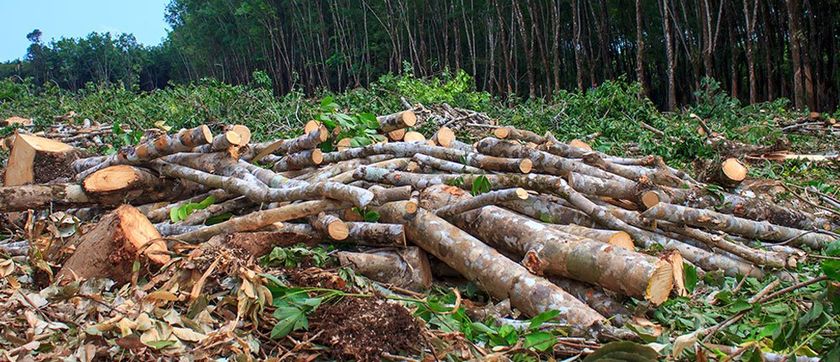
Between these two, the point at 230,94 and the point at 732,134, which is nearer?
the point at 732,134

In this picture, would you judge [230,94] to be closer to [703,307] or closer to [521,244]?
[521,244]

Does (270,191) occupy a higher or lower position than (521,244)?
higher

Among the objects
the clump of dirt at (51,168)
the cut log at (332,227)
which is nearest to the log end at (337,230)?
the cut log at (332,227)

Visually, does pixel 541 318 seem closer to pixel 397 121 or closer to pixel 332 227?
pixel 332 227

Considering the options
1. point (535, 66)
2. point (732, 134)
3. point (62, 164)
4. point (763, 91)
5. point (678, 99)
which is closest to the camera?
point (62, 164)

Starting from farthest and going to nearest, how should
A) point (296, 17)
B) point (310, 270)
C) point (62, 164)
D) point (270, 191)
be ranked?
point (296, 17), point (62, 164), point (270, 191), point (310, 270)

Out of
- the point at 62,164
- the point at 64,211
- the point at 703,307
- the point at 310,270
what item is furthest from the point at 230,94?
the point at 703,307

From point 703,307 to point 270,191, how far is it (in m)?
2.72

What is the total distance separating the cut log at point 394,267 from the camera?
Answer: 3.77m

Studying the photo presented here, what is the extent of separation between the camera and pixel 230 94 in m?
9.91

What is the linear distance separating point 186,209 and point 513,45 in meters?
19.7

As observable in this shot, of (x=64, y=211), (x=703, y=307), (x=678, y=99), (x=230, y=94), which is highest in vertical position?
(x=230, y=94)

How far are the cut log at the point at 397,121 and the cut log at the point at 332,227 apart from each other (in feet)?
5.46

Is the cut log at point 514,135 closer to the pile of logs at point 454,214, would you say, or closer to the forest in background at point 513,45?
the pile of logs at point 454,214
